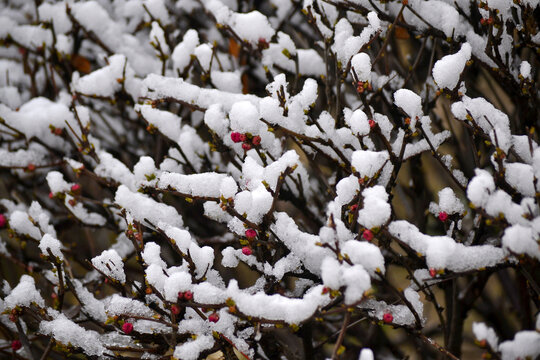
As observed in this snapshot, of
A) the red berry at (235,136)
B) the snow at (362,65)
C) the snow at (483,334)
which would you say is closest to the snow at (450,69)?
the snow at (362,65)

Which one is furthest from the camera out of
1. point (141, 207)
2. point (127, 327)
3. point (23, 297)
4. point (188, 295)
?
point (141, 207)

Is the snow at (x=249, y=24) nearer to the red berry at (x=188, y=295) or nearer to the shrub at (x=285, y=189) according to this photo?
the shrub at (x=285, y=189)

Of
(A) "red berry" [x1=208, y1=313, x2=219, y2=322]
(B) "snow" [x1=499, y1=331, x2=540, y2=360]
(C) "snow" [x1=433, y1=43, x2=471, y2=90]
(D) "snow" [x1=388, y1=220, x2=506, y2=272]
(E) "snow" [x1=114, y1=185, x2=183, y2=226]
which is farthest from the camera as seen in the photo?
(E) "snow" [x1=114, y1=185, x2=183, y2=226]

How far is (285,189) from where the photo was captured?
8.49 feet

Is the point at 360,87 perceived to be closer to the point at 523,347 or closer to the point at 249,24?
the point at 249,24

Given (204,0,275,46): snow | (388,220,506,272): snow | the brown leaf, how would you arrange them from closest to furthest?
1. (388,220,506,272): snow
2. (204,0,275,46): snow
3. the brown leaf

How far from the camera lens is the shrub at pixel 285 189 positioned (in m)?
1.70

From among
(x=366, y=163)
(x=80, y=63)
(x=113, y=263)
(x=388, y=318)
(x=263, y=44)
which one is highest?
(x=80, y=63)

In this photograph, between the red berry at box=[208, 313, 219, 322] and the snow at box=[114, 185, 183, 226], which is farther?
the snow at box=[114, 185, 183, 226]

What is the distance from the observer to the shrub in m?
1.70

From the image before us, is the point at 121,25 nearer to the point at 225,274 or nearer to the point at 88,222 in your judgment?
the point at 88,222

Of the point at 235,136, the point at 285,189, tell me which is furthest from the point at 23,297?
the point at 285,189

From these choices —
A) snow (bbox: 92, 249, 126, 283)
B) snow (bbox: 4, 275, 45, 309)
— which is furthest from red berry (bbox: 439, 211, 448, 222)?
snow (bbox: 4, 275, 45, 309)

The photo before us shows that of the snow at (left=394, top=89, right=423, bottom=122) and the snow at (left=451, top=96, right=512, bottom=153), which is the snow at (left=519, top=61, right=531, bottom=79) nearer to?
the snow at (left=451, top=96, right=512, bottom=153)
